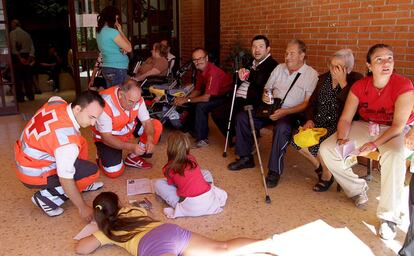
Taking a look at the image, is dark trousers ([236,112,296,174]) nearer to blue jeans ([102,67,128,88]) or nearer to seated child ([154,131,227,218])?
seated child ([154,131,227,218])

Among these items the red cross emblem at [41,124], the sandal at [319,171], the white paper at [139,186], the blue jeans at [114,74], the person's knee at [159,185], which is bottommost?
the white paper at [139,186]

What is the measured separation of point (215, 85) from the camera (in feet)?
14.0

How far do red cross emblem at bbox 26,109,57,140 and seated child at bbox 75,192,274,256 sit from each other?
0.71 metres

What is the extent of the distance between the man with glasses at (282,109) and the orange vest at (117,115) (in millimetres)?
962

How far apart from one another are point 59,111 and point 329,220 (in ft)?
6.46

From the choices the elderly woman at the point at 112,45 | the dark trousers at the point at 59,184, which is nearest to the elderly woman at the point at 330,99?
the dark trousers at the point at 59,184

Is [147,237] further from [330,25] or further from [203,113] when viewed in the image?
[330,25]

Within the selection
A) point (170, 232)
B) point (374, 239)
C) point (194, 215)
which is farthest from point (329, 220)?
point (170, 232)

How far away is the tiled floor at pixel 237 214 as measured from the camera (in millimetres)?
2443

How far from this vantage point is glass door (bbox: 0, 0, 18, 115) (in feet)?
18.5

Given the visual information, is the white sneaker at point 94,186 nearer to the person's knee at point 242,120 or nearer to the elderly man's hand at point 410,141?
the person's knee at point 242,120

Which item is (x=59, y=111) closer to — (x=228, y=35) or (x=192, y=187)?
(x=192, y=187)

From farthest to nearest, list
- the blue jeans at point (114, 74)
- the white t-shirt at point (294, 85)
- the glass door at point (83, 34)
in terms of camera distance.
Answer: the glass door at point (83, 34), the blue jeans at point (114, 74), the white t-shirt at point (294, 85)

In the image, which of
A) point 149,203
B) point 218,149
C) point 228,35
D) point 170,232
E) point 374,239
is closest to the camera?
point 170,232
